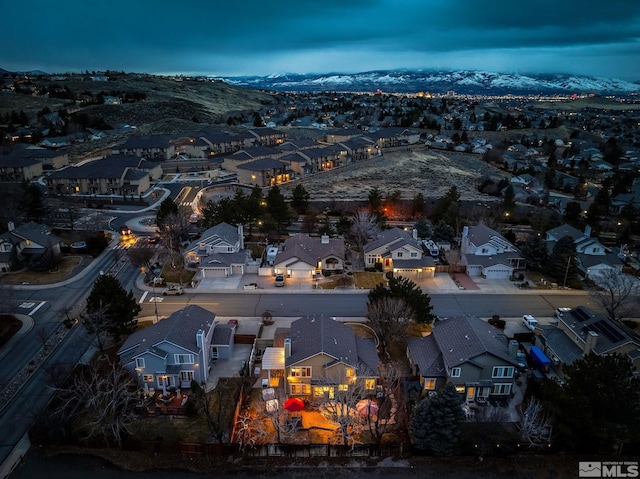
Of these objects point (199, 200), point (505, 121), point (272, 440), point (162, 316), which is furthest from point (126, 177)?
point (505, 121)

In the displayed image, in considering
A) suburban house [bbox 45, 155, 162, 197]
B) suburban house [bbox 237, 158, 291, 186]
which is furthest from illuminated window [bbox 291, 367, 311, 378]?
suburban house [bbox 237, 158, 291, 186]

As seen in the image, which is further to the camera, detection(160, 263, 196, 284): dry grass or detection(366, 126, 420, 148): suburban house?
detection(366, 126, 420, 148): suburban house

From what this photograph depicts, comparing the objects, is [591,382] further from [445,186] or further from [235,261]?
[445,186]

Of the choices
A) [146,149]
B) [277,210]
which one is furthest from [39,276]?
[146,149]

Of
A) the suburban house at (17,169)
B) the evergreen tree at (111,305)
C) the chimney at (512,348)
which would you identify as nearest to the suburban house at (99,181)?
the suburban house at (17,169)

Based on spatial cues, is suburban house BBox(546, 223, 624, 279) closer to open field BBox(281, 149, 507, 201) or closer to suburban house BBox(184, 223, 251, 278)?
open field BBox(281, 149, 507, 201)
